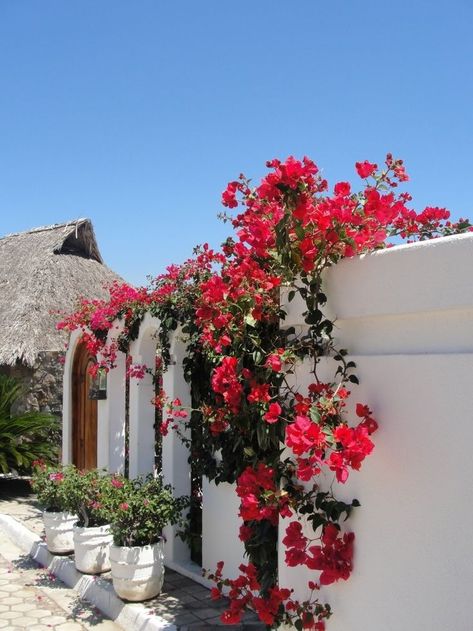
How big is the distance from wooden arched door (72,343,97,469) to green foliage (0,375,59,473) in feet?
3.70

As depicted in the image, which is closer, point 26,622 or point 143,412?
point 26,622

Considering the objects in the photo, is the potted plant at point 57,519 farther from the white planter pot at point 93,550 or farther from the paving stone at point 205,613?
the paving stone at point 205,613

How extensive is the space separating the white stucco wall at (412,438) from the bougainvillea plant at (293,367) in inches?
3.5

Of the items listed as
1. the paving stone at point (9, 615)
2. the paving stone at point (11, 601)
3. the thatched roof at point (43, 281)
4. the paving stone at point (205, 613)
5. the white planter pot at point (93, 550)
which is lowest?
the paving stone at point (9, 615)

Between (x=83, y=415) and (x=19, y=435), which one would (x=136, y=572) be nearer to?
(x=83, y=415)

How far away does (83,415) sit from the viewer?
27.2 feet

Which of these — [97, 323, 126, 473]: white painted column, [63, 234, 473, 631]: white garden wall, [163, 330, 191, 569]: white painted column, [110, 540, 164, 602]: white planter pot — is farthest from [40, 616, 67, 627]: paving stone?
[63, 234, 473, 631]: white garden wall

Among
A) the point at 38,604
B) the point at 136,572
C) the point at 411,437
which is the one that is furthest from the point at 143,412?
the point at 411,437

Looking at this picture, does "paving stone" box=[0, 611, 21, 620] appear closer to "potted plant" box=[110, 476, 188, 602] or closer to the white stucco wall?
"potted plant" box=[110, 476, 188, 602]

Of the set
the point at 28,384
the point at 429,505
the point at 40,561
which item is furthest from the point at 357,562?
the point at 28,384

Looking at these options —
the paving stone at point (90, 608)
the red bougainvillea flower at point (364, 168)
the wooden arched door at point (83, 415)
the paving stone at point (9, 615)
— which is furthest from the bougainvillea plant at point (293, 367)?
the wooden arched door at point (83, 415)

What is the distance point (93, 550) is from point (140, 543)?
0.86m

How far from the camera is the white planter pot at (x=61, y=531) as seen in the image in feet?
20.3

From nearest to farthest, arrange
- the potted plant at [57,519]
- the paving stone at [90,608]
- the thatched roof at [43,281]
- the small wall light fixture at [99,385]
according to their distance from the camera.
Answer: the paving stone at [90,608]
the potted plant at [57,519]
the small wall light fixture at [99,385]
the thatched roof at [43,281]
